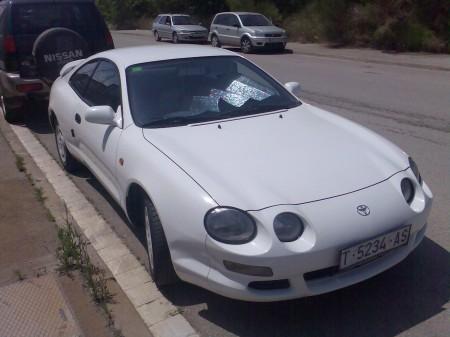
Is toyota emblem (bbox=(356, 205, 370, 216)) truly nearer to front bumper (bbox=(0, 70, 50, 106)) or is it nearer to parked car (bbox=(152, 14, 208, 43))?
front bumper (bbox=(0, 70, 50, 106))

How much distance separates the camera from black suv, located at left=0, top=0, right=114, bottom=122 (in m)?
7.50

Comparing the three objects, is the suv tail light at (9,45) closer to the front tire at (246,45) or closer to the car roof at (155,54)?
the car roof at (155,54)

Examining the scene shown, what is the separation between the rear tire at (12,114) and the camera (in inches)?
323

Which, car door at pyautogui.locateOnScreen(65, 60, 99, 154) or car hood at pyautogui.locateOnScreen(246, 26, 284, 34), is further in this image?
car hood at pyautogui.locateOnScreen(246, 26, 284, 34)

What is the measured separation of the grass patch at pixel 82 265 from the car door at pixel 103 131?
1.55 feet

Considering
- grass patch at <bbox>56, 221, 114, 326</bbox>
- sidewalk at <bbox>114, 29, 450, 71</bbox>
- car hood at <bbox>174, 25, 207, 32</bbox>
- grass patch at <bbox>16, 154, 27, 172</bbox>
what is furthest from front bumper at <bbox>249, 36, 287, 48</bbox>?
grass patch at <bbox>56, 221, 114, 326</bbox>

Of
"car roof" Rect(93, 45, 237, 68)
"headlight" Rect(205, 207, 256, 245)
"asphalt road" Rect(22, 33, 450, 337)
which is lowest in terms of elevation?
"asphalt road" Rect(22, 33, 450, 337)

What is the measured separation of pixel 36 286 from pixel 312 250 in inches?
78.7

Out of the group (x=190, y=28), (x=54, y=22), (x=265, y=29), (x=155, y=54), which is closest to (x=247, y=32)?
(x=265, y=29)

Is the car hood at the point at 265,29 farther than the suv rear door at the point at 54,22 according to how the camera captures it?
Yes

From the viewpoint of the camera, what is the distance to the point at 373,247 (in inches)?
117

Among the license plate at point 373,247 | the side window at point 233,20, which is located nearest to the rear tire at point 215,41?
the side window at point 233,20

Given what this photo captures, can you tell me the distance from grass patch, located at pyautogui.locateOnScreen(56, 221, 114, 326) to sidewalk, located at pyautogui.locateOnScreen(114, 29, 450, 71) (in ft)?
44.9

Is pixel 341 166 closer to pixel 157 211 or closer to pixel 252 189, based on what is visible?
pixel 252 189
